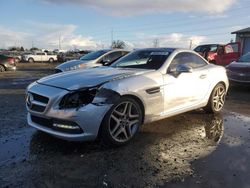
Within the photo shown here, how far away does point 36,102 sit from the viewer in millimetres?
5156

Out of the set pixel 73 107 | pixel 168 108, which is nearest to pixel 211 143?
pixel 168 108

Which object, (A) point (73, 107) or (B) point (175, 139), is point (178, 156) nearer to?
(B) point (175, 139)

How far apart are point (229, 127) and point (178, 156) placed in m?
2.10

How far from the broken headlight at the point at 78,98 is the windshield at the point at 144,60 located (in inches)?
63.7

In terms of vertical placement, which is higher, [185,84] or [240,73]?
[185,84]

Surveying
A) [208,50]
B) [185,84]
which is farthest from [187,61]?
[208,50]

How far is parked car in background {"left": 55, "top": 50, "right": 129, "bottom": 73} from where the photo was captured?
1307 cm

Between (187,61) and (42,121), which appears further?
(187,61)

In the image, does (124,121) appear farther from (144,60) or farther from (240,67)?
(240,67)

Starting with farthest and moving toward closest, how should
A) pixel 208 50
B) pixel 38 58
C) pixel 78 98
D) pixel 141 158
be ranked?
pixel 38 58
pixel 208 50
pixel 78 98
pixel 141 158

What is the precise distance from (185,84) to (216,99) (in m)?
1.49

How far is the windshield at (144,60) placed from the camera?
20.6ft

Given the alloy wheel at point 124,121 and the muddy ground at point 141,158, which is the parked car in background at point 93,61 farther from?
the alloy wheel at point 124,121

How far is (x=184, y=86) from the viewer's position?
627 cm
